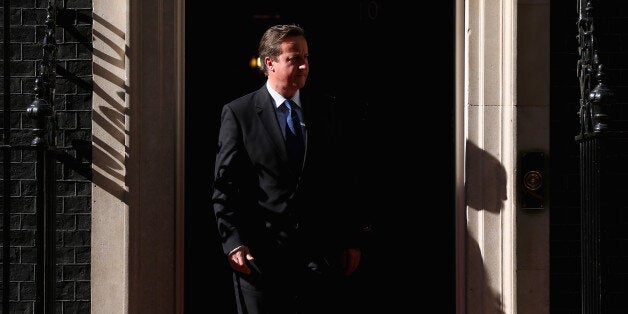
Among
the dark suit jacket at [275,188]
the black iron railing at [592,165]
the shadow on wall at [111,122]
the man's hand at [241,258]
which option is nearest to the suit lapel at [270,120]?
the dark suit jacket at [275,188]

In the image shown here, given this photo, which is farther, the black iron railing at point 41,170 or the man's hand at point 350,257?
the black iron railing at point 41,170

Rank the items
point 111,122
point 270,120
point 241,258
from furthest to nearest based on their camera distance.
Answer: point 111,122
point 270,120
point 241,258

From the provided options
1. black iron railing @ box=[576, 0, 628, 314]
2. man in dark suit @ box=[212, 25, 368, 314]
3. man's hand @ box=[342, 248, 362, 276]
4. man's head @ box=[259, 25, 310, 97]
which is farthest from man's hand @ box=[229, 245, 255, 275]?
black iron railing @ box=[576, 0, 628, 314]

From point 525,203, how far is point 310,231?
62.4 inches

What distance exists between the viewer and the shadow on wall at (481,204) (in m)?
5.69

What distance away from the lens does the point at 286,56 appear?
477 centimetres

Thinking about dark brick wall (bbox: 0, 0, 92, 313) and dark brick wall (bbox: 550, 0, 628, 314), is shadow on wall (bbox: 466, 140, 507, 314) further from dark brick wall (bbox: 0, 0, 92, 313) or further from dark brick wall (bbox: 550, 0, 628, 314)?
dark brick wall (bbox: 0, 0, 92, 313)

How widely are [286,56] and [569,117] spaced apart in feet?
6.60

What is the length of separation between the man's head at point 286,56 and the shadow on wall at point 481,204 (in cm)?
143

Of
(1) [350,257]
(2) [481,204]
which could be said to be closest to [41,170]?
(1) [350,257]

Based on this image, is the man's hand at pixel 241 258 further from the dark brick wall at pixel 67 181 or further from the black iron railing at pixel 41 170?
the dark brick wall at pixel 67 181

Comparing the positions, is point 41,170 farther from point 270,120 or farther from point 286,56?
point 286,56

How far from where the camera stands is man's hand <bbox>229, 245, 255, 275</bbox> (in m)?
4.63

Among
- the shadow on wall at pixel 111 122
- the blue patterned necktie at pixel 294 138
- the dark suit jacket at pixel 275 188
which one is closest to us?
the dark suit jacket at pixel 275 188
